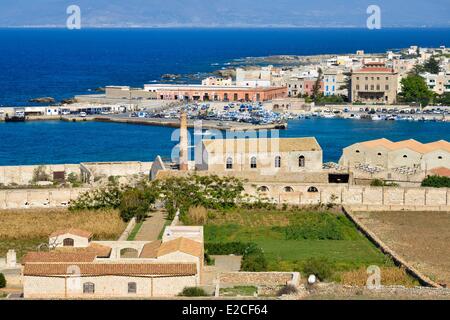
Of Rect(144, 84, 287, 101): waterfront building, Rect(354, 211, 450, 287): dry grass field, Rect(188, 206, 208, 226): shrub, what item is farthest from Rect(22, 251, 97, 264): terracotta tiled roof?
Rect(144, 84, 287, 101): waterfront building

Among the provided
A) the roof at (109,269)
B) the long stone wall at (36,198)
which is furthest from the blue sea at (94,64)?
the roof at (109,269)

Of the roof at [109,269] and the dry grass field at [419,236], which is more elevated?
the roof at [109,269]

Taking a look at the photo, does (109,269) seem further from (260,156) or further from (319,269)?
(260,156)

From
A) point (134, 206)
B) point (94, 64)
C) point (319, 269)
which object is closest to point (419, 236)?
point (319, 269)

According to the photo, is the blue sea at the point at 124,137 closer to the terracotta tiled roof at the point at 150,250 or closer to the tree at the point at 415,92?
the tree at the point at 415,92

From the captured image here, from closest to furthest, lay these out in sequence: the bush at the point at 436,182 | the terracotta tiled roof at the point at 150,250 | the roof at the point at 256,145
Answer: the terracotta tiled roof at the point at 150,250 → the bush at the point at 436,182 → the roof at the point at 256,145
